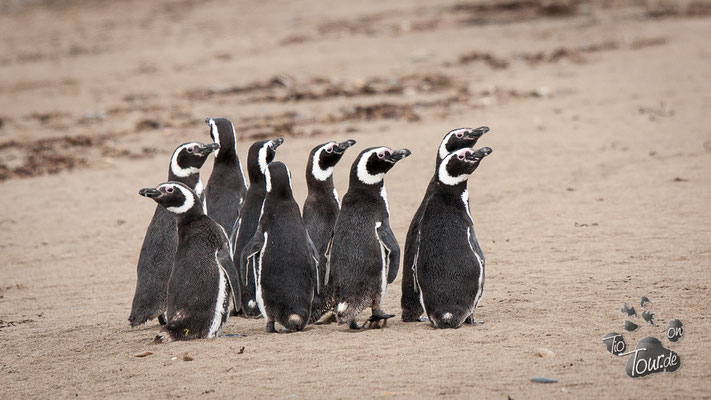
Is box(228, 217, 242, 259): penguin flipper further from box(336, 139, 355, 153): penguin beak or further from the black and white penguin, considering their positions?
box(336, 139, 355, 153): penguin beak

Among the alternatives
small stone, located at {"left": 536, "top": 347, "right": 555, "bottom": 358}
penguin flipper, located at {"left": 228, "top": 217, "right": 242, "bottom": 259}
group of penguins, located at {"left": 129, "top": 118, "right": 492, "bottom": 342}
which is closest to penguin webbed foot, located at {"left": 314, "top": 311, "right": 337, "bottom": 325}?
group of penguins, located at {"left": 129, "top": 118, "right": 492, "bottom": 342}

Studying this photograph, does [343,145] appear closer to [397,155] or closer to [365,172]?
[365,172]

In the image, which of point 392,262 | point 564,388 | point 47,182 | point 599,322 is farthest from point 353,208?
point 47,182

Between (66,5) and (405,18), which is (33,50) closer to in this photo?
(66,5)

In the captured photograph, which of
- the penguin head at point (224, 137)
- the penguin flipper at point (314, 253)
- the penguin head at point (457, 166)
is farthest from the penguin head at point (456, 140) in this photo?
the penguin head at point (224, 137)

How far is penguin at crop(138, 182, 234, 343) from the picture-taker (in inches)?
242

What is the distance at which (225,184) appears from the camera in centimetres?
781

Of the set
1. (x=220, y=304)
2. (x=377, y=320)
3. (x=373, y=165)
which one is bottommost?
(x=377, y=320)

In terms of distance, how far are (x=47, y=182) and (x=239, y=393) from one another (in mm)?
7700

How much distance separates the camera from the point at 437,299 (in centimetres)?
603

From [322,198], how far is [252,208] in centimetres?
57

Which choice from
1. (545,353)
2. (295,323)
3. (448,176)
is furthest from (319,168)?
(545,353)

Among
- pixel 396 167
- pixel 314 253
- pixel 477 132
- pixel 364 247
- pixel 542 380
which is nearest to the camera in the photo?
pixel 542 380

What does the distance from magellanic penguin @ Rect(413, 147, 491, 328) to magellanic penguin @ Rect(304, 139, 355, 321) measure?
795 millimetres
